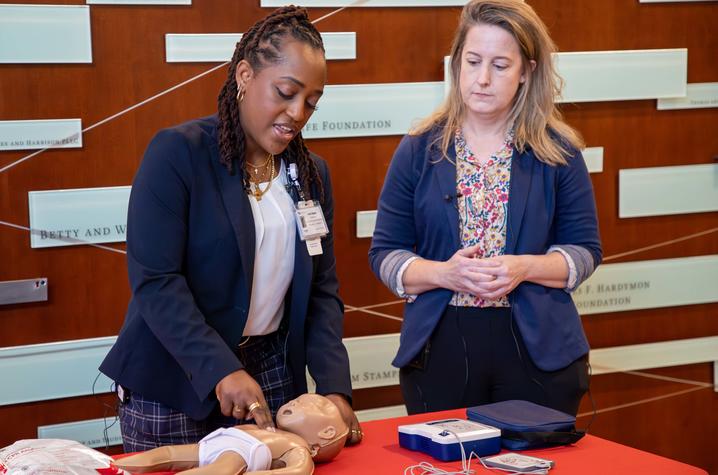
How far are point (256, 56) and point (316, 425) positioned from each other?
777 millimetres

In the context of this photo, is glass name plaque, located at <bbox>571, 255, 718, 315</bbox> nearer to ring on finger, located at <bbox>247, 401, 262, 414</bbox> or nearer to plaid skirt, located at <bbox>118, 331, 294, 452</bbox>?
plaid skirt, located at <bbox>118, 331, 294, 452</bbox>

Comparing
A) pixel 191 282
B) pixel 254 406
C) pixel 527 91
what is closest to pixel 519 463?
pixel 254 406

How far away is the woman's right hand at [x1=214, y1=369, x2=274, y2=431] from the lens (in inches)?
68.7

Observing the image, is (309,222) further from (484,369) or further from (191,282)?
(484,369)

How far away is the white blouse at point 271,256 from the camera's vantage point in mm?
1976

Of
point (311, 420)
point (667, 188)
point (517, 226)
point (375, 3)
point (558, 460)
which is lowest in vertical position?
point (558, 460)

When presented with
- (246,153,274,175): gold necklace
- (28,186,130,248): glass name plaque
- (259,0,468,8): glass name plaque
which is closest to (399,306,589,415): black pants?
(246,153,274,175): gold necklace

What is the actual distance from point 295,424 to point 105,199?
64.8 inches

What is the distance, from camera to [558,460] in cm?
176

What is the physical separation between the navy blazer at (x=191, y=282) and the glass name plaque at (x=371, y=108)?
4.40ft

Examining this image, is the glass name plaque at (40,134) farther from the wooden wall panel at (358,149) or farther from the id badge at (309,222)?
the id badge at (309,222)

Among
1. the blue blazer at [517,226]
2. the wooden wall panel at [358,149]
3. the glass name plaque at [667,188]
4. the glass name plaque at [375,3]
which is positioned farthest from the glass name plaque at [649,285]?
the blue blazer at [517,226]

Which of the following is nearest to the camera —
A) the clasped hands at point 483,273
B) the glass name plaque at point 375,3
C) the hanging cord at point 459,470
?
the hanging cord at point 459,470

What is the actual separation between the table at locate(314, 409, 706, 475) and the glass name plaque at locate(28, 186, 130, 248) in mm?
1561
